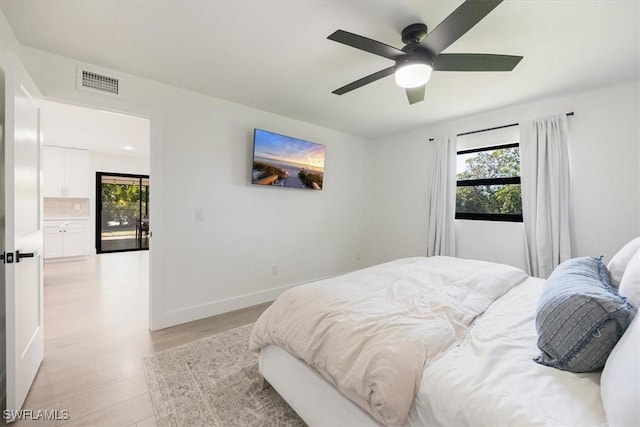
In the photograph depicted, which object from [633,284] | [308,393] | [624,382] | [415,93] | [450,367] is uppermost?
[415,93]

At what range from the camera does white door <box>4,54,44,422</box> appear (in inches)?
57.0

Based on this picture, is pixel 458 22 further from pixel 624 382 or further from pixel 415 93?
pixel 624 382

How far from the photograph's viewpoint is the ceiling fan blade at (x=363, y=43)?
145 centimetres

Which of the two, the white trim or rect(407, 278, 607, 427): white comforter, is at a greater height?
rect(407, 278, 607, 427): white comforter

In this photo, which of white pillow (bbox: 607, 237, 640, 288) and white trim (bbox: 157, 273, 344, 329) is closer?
white pillow (bbox: 607, 237, 640, 288)

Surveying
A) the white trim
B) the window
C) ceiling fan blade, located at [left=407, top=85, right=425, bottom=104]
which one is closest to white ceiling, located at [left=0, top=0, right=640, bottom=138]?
ceiling fan blade, located at [left=407, top=85, right=425, bottom=104]

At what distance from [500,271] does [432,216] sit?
173 centimetres

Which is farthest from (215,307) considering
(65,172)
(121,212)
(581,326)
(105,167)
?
(121,212)

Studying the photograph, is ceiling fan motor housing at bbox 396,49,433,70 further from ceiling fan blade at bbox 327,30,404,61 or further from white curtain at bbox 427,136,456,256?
white curtain at bbox 427,136,456,256

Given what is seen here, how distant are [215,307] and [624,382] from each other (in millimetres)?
3141

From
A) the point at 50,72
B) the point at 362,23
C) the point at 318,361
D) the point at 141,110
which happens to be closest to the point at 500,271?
the point at 318,361

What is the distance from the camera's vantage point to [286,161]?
3.46m

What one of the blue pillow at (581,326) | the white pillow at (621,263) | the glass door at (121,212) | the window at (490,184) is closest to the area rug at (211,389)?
the blue pillow at (581,326)

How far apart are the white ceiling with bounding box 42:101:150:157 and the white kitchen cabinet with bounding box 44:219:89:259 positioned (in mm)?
1628
